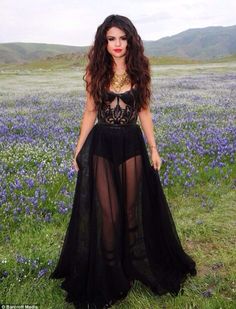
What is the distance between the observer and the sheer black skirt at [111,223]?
5.46m

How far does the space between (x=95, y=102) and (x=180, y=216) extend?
3619 millimetres

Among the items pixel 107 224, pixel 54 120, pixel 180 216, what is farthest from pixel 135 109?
pixel 54 120

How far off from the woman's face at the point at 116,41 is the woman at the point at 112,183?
0.01 m

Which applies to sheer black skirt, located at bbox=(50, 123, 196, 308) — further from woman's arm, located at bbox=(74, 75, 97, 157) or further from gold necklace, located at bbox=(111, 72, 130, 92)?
gold necklace, located at bbox=(111, 72, 130, 92)

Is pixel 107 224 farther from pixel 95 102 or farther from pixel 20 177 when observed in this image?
pixel 20 177

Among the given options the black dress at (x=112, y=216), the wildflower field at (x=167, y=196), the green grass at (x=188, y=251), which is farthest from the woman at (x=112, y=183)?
the wildflower field at (x=167, y=196)

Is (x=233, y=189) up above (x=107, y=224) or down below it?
below

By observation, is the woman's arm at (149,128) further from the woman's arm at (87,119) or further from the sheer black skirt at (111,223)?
the woman's arm at (87,119)

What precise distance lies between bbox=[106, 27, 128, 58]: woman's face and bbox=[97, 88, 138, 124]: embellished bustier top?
520 millimetres

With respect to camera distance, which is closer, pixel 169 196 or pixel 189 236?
pixel 189 236

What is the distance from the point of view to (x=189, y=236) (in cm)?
741

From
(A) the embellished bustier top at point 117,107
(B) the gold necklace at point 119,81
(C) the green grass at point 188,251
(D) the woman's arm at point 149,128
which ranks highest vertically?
(B) the gold necklace at point 119,81

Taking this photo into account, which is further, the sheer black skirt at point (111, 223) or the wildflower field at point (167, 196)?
the wildflower field at point (167, 196)

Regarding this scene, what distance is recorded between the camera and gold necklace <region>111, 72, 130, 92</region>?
5.51m
